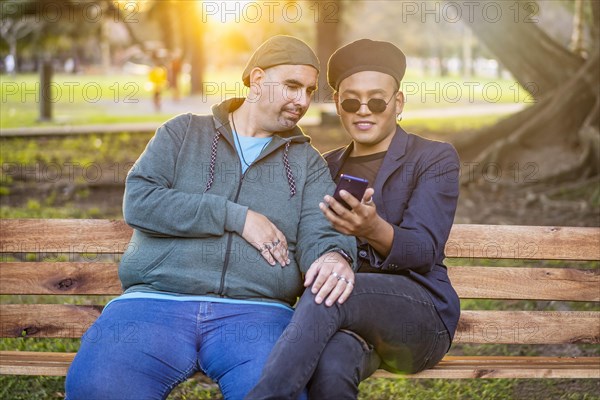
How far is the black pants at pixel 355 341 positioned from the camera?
2.98 meters

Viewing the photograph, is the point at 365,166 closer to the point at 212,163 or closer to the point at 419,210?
the point at 419,210

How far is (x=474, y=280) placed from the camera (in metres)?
4.16

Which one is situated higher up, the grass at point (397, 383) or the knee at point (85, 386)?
the knee at point (85, 386)

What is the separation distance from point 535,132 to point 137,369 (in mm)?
7620

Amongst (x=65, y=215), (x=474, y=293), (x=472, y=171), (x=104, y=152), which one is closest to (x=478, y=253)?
(x=474, y=293)

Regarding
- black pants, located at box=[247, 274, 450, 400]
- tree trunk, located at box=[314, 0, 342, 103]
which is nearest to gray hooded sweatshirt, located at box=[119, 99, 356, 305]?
black pants, located at box=[247, 274, 450, 400]

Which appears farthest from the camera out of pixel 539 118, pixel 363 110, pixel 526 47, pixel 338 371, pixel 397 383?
pixel 526 47

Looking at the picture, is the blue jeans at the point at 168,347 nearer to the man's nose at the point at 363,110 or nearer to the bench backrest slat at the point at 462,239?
the bench backrest slat at the point at 462,239

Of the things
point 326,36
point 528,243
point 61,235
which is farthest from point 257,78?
point 326,36

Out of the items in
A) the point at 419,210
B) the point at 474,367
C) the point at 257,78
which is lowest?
the point at 474,367

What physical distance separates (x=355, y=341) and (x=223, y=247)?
28.4 inches

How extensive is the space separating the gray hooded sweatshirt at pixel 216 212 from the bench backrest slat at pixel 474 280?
562 millimetres

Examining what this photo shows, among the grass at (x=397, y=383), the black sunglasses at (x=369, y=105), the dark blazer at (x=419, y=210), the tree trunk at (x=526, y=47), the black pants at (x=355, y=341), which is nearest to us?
the black pants at (x=355, y=341)

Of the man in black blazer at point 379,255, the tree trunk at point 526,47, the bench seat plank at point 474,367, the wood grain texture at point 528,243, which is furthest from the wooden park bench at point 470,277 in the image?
the tree trunk at point 526,47
